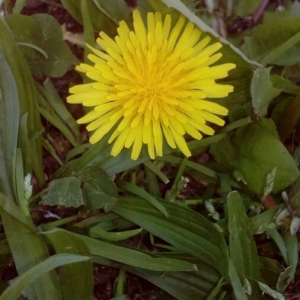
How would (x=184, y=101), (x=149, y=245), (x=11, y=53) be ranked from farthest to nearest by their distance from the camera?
(x=149, y=245) < (x=11, y=53) < (x=184, y=101)

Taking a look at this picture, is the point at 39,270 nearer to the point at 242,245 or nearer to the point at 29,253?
the point at 29,253

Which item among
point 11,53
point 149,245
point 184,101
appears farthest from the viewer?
point 149,245

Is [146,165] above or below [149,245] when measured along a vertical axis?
above

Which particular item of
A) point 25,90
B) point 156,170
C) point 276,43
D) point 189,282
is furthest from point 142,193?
point 276,43

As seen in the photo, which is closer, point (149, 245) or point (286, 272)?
point (286, 272)

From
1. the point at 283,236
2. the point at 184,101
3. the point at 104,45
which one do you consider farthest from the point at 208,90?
the point at 283,236

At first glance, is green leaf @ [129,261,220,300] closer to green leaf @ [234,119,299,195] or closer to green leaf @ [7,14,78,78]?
green leaf @ [234,119,299,195]

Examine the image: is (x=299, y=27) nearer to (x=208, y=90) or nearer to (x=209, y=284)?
(x=208, y=90)
